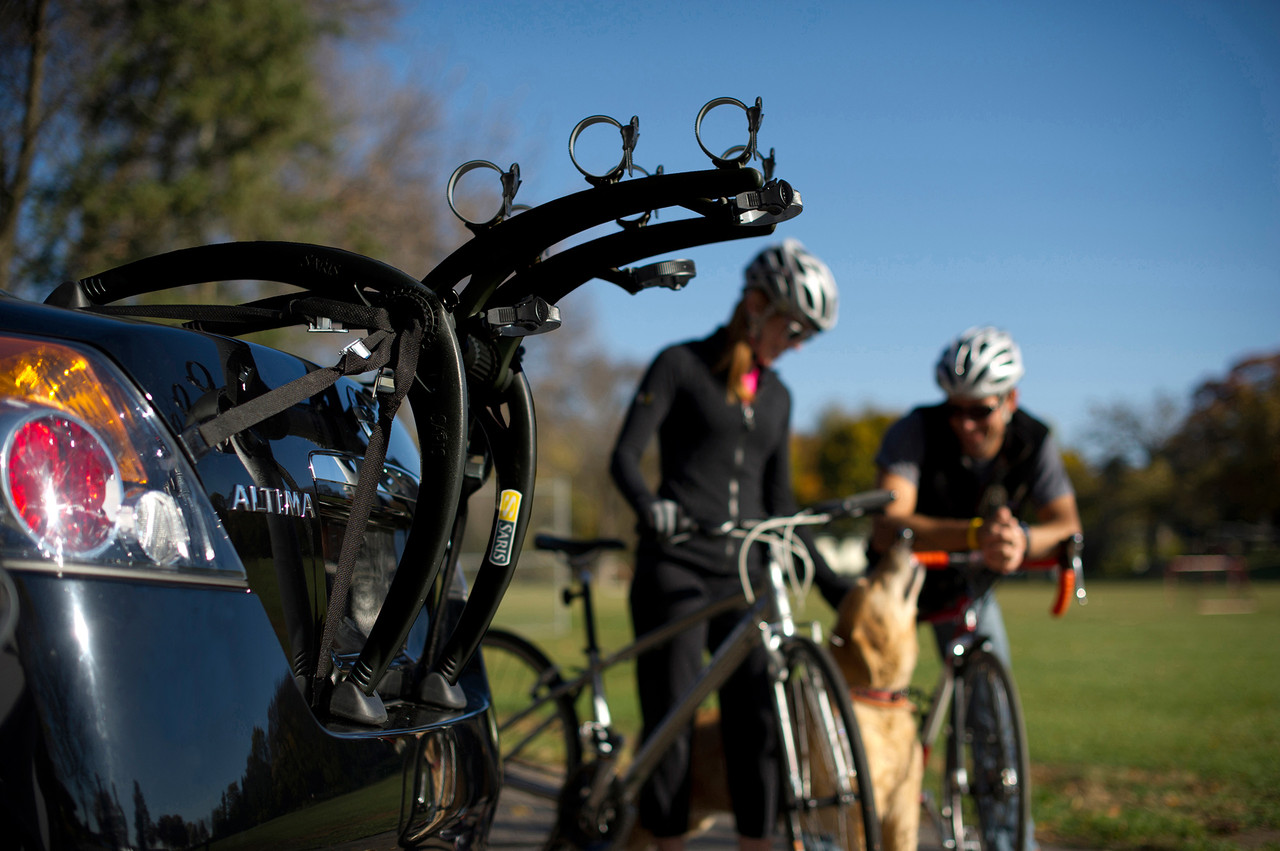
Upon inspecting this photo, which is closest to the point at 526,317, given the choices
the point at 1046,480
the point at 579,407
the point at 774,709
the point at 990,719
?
the point at 774,709

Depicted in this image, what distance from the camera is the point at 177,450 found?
61.9 inches

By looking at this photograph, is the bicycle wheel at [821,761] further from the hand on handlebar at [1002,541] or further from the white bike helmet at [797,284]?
the white bike helmet at [797,284]

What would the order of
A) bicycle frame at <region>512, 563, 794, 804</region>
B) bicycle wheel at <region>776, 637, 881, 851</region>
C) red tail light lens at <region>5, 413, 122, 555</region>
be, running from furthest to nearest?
1. bicycle frame at <region>512, 563, 794, 804</region>
2. bicycle wheel at <region>776, 637, 881, 851</region>
3. red tail light lens at <region>5, 413, 122, 555</region>

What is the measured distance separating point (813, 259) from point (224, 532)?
117 inches

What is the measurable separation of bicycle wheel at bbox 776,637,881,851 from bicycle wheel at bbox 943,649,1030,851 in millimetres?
771

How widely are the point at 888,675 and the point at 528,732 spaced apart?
1.67 meters

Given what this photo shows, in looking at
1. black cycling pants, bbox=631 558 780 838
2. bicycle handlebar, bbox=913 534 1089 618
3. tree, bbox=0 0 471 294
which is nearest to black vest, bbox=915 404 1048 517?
bicycle handlebar, bbox=913 534 1089 618

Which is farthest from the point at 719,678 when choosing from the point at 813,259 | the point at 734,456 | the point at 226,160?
the point at 226,160

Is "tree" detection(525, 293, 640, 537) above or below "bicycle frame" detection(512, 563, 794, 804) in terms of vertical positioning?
above

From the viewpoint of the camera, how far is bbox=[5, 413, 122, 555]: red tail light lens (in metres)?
1.34

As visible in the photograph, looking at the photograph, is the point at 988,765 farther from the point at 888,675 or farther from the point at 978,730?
the point at 888,675

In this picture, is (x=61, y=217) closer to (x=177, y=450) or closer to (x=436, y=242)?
(x=436, y=242)

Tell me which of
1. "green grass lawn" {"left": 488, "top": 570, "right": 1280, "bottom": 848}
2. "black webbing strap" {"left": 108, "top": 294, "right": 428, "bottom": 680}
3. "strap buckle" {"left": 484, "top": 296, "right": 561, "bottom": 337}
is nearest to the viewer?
"black webbing strap" {"left": 108, "top": 294, "right": 428, "bottom": 680}

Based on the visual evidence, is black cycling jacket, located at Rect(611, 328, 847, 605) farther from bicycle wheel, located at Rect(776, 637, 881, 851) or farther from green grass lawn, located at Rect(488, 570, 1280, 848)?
green grass lawn, located at Rect(488, 570, 1280, 848)
